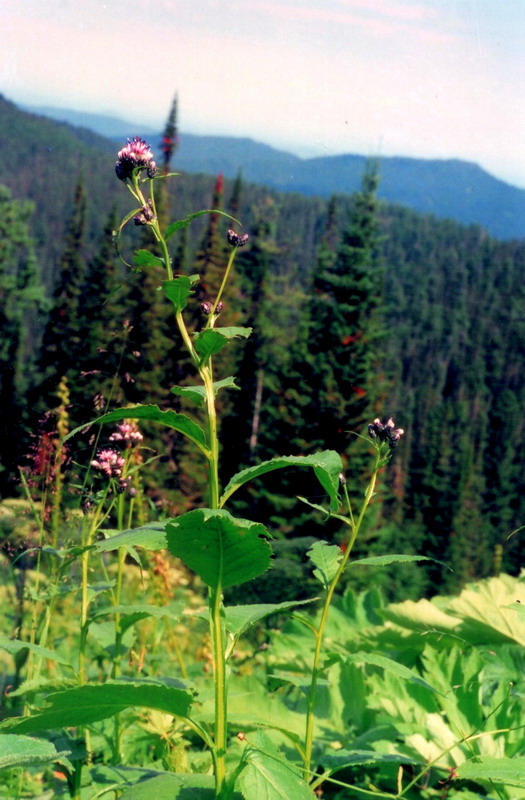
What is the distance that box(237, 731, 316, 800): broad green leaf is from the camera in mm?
1144

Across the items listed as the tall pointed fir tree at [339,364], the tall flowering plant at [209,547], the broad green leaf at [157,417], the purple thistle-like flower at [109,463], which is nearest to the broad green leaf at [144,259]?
the tall flowering plant at [209,547]

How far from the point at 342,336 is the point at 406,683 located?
33.7 meters

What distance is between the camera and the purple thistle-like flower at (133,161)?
1397mm

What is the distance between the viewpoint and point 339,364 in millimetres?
34406

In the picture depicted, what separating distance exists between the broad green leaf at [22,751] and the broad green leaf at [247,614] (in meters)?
0.45

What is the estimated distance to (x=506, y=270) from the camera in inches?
5143

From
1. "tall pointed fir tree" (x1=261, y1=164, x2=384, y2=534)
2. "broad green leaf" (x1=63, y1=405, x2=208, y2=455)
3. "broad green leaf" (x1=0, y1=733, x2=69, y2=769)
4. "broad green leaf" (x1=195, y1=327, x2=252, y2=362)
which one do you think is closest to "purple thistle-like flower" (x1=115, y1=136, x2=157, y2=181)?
"broad green leaf" (x1=195, y1=327, x2=252, y2=362)

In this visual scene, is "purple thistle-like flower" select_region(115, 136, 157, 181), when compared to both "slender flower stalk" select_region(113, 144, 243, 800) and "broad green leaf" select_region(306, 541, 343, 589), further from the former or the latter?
"broad green leaf" select_region(306, 541, 343, 589)

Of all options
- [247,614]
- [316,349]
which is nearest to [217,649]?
[247,614]

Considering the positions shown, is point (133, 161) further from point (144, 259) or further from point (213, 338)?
point (213, 338)

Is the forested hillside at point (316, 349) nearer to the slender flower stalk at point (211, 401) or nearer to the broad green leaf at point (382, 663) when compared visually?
the slender flower stalk at point (211, 401)

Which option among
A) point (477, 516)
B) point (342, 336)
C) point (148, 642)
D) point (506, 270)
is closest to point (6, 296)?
point (342, 336)

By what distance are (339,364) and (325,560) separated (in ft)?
108

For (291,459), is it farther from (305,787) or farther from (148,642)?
(148,642)
